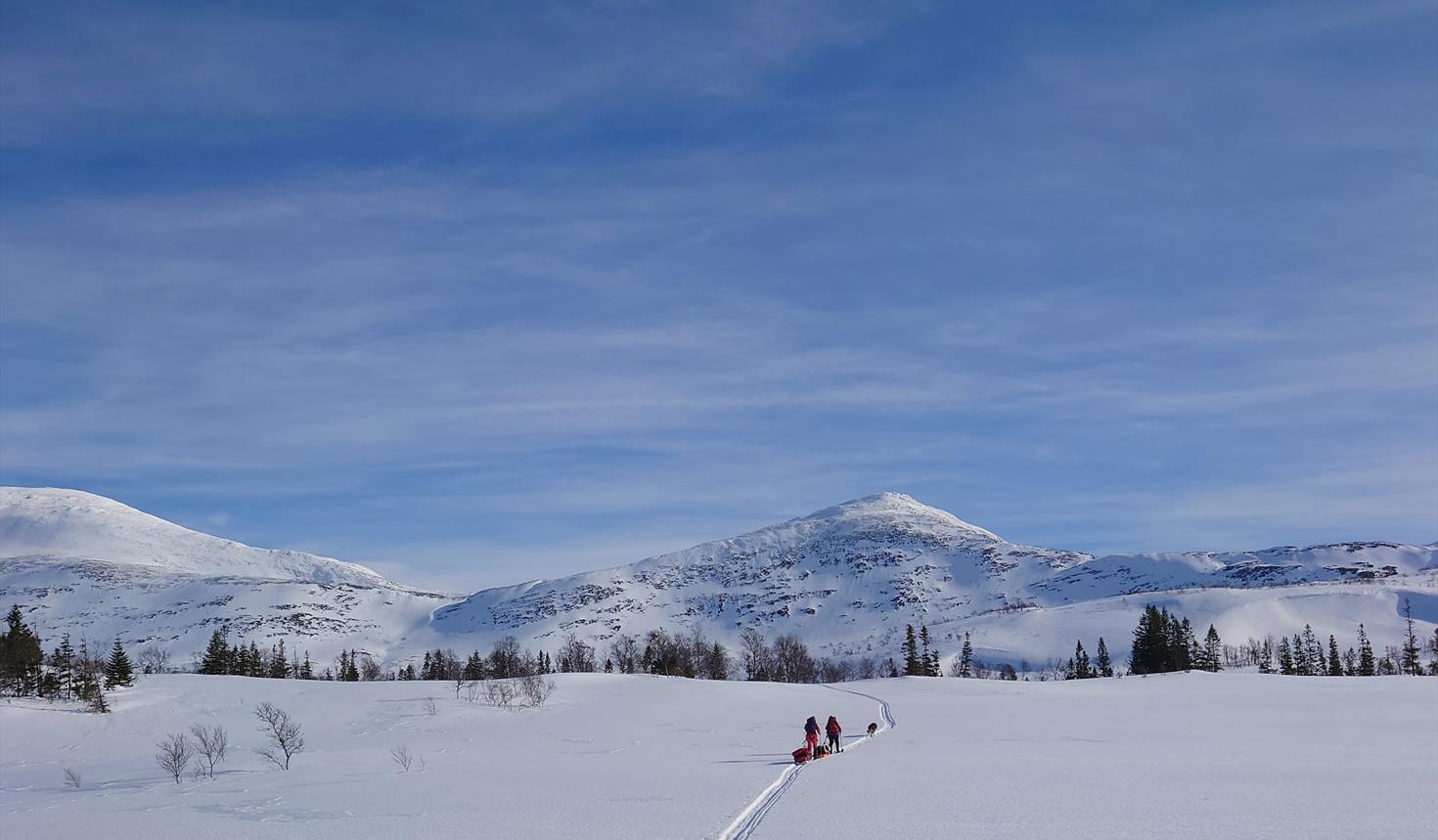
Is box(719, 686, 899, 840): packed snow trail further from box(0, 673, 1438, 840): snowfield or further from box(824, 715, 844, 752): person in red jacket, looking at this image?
box(824, 715, 844, 752): person in red jacket

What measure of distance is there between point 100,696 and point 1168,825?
8315 centimetres

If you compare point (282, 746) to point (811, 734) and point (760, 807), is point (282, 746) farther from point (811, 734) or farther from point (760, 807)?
point (760, 807)

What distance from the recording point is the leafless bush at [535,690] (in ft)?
243

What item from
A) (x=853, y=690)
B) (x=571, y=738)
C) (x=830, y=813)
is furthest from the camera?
(x=853, y=690)

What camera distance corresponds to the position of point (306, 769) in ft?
138

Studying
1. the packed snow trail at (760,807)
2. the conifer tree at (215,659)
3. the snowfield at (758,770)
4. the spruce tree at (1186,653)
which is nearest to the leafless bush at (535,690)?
the snowfield at (758,770)

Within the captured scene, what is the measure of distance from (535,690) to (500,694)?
262cm

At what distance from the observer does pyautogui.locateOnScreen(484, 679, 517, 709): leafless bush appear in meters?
72.5

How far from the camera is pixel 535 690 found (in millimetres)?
75188

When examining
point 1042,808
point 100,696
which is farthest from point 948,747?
point 100,696

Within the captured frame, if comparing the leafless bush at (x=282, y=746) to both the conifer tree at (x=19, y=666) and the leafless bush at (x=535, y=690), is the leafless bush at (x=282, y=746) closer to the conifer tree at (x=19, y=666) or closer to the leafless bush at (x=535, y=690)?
the leafless bush at (x=535, y=690)

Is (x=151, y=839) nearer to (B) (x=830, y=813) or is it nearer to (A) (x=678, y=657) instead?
(B) (x=830, y=813)

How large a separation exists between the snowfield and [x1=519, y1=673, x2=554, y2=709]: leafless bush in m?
1.53

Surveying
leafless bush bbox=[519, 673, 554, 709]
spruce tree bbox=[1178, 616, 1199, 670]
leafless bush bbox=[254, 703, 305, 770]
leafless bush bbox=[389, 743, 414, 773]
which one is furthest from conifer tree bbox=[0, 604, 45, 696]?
spruce tree bbox=[1178, 616, 1199, 670]
